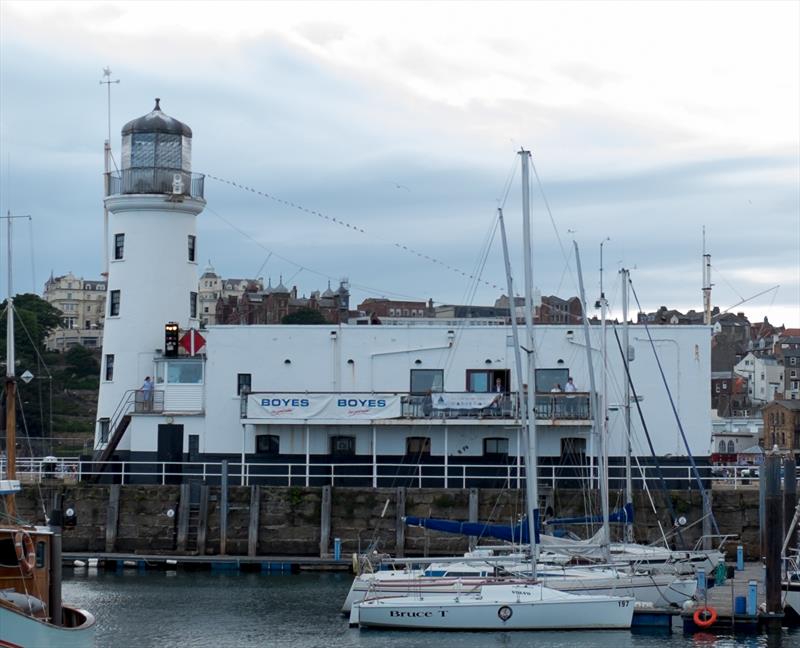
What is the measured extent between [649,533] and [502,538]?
238 inches

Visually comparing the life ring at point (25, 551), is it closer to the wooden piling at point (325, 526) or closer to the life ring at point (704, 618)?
the life ring at point (704, 618)

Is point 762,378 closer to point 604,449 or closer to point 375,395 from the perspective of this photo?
point 375,395

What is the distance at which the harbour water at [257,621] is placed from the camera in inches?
1368

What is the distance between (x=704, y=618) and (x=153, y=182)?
2695cm

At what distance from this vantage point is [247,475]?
47625 mm

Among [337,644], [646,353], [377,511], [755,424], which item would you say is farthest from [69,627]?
[755,424]

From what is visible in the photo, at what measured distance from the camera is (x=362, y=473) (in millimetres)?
49094

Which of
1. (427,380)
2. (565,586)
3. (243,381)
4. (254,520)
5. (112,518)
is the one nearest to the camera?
(565,586)

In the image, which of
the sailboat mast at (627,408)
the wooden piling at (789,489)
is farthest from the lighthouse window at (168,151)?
the wooden piling at (789,489)

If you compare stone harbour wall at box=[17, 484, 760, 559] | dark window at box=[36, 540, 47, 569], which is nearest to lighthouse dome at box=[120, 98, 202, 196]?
stone harbour wall at box=[17, 484, 760, 559]

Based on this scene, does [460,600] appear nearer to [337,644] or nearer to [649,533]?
[337,644]

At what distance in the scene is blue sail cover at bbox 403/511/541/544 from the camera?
136 ft

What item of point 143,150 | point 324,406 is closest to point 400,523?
point 324,406

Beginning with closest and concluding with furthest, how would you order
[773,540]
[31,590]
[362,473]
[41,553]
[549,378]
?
[31,590] < [41,553] < [773,540] < [362,473] < [549,378]
